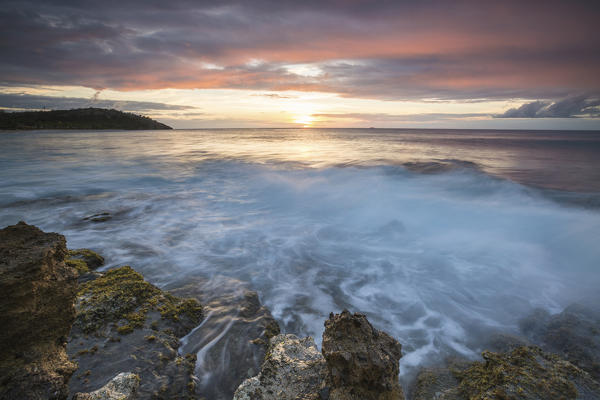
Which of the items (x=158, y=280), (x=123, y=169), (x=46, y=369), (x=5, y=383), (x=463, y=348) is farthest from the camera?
(x=123, y=169)

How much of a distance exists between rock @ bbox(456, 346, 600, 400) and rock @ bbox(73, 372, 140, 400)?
121 inches

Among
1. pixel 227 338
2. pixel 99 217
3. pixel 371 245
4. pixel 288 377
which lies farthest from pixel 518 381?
pixel 99 217

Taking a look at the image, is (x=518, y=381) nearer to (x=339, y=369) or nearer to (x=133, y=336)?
(x=339, y=369)

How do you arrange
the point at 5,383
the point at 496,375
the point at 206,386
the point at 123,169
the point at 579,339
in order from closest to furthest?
the point at 5,383
the point at 496,375
the point at 206,386
the point at 579,339
the point at 123,169

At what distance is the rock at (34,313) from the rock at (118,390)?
0.88 ft

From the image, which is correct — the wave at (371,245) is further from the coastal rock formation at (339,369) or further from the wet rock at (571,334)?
the coastal rock formation at (339,369)

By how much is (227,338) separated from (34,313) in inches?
87.3

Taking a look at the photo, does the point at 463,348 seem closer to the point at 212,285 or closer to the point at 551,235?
the point at 212,285

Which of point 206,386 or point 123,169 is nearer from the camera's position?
point 206,386

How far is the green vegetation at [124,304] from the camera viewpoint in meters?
3.45

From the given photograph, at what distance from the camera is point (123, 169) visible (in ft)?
60.3

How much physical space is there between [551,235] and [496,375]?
24.7 ft

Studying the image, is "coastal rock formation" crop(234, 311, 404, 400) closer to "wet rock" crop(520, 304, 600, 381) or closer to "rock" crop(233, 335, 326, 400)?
"rock" crop(233, 335, 326, 400)

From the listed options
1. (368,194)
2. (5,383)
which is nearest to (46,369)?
(5,383)
